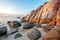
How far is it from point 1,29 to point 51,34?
4.26 m

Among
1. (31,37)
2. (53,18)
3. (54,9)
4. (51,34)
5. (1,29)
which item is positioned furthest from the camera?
(54,9)

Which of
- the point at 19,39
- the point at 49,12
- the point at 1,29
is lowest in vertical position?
the point at 19,39

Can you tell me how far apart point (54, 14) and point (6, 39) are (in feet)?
23.4

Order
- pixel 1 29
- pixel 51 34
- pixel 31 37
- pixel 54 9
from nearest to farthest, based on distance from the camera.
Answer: pixel 51 34 < pixel 31 37 < pixel 1 29 < pixel 54 9

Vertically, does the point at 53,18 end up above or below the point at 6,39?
above

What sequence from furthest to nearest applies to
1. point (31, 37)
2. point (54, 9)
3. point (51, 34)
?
point (54, 9) → point (31, 37) → point (51, 34)

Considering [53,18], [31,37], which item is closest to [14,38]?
[31,37]

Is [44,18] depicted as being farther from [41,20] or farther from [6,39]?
[6,39]

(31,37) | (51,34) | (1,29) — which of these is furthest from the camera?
(1,29)

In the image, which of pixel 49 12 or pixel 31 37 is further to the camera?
pixel 49 12

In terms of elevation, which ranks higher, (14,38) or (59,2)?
(59,2)

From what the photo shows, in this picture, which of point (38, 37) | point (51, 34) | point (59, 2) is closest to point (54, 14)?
point (59, 2)

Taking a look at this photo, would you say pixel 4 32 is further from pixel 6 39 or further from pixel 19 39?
pixel 19 39

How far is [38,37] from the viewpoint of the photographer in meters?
8.12
